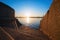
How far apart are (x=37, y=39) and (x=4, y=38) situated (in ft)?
11.6

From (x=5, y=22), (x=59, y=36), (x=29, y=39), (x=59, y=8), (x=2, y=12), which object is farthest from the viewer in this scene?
(x=2, y=12)

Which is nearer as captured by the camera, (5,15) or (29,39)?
(29,39)

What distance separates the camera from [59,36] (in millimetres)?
10000

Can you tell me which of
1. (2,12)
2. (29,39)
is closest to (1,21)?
(2,12)

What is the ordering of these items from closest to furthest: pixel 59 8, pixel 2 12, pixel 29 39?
1. pixel 59 8
2. pixel 29 39
3. pixel 2 12

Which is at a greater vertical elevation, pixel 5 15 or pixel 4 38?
pixel 5 15

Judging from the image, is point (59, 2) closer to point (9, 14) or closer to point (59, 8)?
point (59, 8)

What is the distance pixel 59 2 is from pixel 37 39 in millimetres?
4237

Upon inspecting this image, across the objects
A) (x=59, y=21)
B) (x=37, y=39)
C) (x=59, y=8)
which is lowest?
(x=37, y=39)

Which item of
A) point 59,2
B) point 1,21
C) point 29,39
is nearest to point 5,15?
point 1,21

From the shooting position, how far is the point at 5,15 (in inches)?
936

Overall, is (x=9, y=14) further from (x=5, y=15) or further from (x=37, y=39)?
(x=37, y=39)

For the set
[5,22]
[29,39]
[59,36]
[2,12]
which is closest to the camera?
[59,36]

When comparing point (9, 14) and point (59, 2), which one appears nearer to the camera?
point (59, 2)
